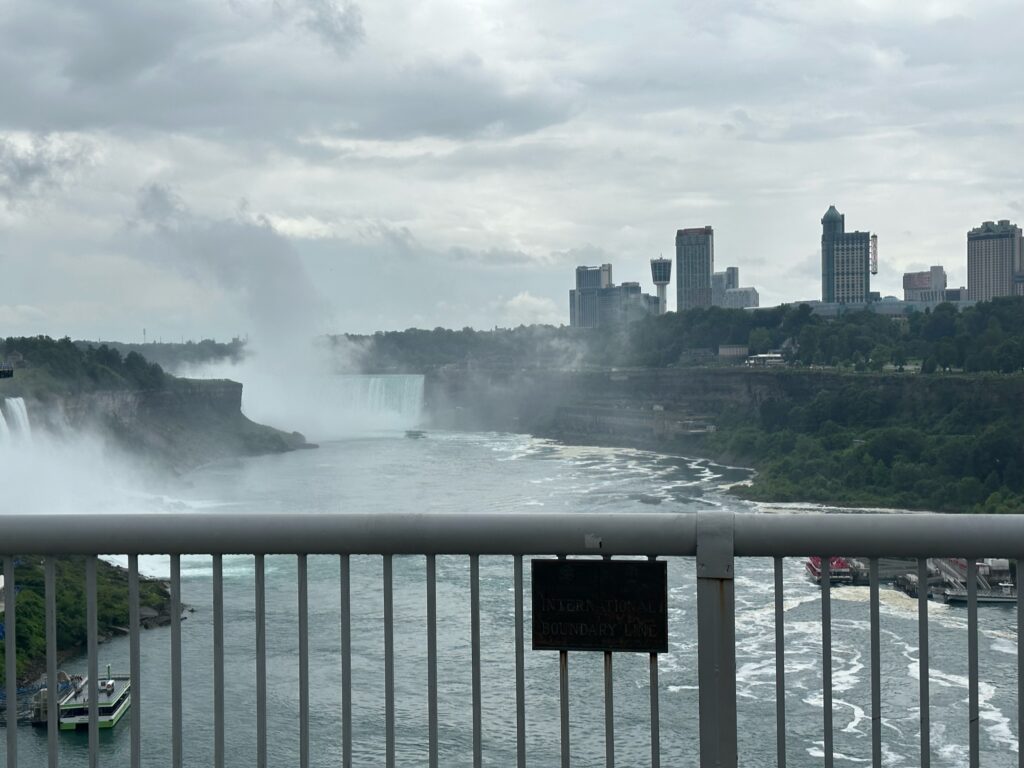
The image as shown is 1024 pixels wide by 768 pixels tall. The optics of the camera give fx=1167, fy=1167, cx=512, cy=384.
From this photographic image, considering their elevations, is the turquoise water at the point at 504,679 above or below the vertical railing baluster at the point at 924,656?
below

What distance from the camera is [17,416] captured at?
3516cm

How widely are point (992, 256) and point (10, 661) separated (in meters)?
73.7

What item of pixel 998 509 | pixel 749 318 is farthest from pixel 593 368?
pixel 998 509

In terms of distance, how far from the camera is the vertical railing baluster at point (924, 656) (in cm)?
158

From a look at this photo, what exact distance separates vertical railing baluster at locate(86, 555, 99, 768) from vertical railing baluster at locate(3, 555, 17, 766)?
10cm

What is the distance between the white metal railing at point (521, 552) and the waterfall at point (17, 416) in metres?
34.9

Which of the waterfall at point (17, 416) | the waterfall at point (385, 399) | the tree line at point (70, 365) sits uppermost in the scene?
the tree line at point (70, 365)

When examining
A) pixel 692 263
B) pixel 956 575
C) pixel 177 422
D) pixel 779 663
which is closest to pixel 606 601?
pixel 779 663

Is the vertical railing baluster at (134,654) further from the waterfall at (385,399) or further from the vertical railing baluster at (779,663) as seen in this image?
the waterfall at (385,399)

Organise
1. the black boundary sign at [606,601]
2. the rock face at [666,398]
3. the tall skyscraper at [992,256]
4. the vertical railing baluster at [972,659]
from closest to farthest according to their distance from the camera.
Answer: the vertical railing baluster at [972,659] < the black boundary sign at [606,601] < the rock face at [666,398] < the tall skyscraper at [992,256]

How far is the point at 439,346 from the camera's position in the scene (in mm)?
76062

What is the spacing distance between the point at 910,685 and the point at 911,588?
39.7 ft

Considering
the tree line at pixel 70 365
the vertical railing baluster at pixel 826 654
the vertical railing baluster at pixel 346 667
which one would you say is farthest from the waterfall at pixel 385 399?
the vertical railing baluster at pixel 826 654

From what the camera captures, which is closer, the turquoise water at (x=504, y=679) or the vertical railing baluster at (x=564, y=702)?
the vertical railing baluster at (x=564, y=702)
